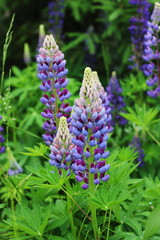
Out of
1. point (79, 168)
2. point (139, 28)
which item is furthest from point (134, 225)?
point (139, 28)

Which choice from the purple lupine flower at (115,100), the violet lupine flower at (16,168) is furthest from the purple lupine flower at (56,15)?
the violet lupine flower at (16,168)

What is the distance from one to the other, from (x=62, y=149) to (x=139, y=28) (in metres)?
2.52

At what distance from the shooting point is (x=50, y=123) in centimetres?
265

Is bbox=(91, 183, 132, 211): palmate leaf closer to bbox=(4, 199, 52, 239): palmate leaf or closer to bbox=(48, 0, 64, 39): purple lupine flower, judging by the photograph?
bbox=(4, 199, 52, 239): palmate leaf

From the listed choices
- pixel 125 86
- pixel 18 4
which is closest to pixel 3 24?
pixel 18 4

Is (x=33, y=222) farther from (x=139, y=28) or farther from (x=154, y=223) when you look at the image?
(x=139, y=28)

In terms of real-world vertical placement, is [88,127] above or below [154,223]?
above

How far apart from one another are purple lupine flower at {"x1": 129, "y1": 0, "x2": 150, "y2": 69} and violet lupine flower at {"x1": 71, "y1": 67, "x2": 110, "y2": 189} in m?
2.32

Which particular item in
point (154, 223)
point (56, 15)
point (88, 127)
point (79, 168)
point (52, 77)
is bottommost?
point (154, 223)

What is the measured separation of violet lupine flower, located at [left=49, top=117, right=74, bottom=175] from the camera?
231 cm

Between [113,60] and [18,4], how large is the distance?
1727mm

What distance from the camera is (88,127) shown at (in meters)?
2.22

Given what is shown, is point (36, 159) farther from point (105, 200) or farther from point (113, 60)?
point (113, 60)

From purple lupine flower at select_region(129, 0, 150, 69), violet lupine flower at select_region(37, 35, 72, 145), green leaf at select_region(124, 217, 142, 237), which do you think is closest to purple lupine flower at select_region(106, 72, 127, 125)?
purple lupine flower at select_region(129, 0, 150, 69)
